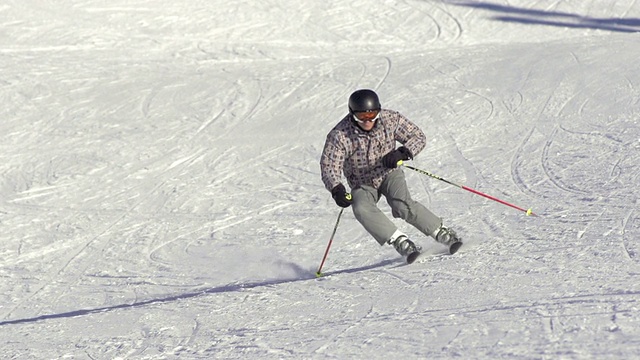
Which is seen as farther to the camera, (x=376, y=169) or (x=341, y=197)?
(x=376, y=169)

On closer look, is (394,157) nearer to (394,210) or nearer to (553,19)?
(394,210)

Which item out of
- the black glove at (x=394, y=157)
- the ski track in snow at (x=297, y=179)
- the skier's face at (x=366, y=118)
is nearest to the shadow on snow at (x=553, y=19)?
the ski track in snow at (x=297, y=179)

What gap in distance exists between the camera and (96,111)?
47.4ft

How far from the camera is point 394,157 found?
6.92 metres

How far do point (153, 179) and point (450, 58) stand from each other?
620 cm

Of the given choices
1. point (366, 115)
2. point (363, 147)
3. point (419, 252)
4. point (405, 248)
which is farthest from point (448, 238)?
point (366, 115)

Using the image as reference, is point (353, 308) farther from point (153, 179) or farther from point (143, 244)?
point (153, 179)

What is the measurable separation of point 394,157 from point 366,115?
0.37 m

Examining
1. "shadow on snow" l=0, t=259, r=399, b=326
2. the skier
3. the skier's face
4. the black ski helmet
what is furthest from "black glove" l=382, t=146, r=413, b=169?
"shadow on snow" l=0, t=259, r=399, b=326

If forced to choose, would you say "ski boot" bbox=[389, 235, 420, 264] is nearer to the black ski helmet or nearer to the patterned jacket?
the patterned jacket

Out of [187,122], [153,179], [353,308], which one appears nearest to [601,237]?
[353,308]

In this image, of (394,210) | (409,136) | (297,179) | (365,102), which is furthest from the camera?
(297,179)

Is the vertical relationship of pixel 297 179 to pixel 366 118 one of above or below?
below

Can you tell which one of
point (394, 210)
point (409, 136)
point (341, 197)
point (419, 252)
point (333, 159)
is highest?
point (409, 136)
